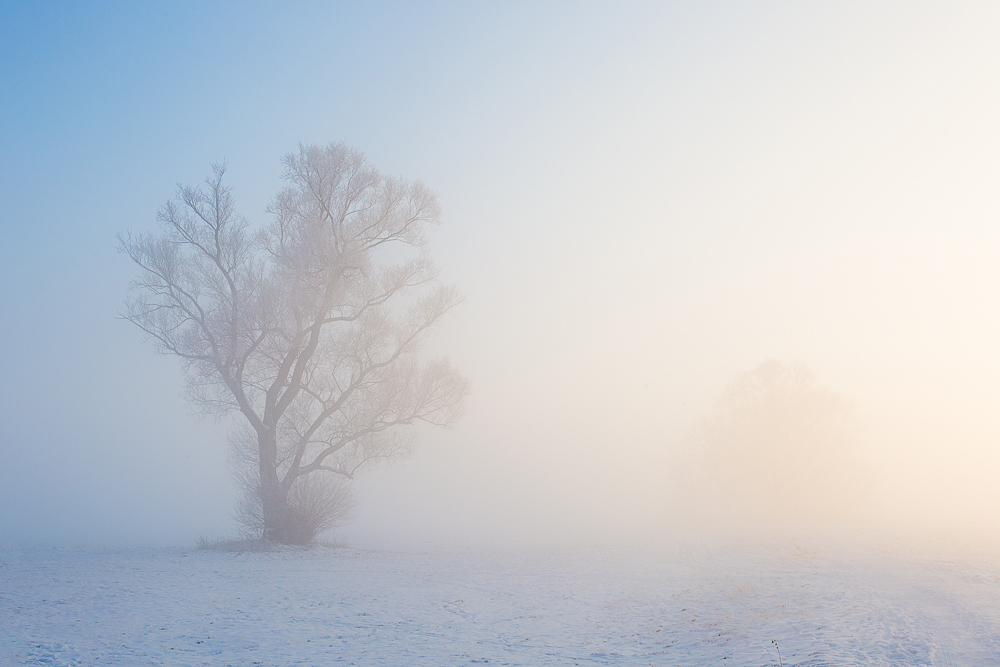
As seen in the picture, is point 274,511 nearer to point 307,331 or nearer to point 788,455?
point 307,331

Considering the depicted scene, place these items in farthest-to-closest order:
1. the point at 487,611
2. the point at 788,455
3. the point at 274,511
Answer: the point at 788,455
the point at 274,511
the point at 487,611

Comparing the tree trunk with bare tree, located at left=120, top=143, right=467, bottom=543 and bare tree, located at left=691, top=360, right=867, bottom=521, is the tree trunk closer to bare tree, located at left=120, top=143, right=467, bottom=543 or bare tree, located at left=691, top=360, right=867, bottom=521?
bare tree, located at left=120, top=143, right=467, bottom=543

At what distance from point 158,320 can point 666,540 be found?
19457mm

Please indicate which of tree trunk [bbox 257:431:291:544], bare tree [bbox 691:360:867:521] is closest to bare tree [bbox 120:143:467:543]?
tree trunk [bbox 257:431:291:544]

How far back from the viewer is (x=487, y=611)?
33.8 feet

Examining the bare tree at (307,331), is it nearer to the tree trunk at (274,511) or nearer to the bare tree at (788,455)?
the tree trunk at (274,511)

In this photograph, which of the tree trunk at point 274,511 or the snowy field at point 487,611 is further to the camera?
the tree trunk at point 274,511

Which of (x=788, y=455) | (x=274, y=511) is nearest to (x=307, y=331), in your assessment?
(x=274, y=511)

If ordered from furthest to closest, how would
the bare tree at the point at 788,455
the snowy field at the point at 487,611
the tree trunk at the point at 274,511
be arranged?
the bare tree at the point at 788,455
the tree trunk at the point at 274,511
the snowy field at the point at 487,611

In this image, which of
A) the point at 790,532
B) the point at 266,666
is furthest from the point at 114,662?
the point at 790,532

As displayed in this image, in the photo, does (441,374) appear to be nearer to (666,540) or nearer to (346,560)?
(346,560)

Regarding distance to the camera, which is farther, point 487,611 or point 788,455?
point 788,455

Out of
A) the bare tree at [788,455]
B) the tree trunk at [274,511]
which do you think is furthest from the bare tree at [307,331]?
the bare tree at [788,455]

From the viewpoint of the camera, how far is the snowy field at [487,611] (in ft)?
24.5
